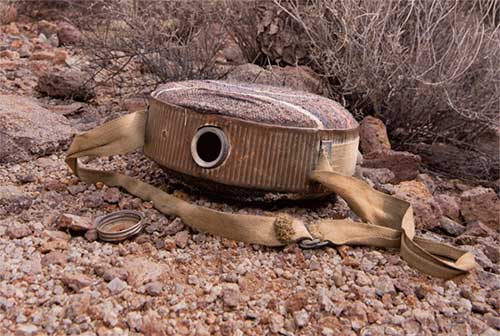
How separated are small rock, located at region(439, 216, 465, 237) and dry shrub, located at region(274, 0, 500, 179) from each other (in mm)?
987

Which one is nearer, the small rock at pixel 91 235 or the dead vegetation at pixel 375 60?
the small rock at pixel 91 235

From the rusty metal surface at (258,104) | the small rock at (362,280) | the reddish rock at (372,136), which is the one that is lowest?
the small rock at (362,280)

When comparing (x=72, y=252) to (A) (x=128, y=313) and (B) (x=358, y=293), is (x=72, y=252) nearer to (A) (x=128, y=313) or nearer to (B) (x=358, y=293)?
(A) (x=128, y=313)

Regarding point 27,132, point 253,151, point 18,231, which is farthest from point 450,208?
point 27,132

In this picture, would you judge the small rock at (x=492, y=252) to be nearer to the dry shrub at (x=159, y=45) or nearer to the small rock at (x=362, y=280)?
the small rock at (x=362, y=280)

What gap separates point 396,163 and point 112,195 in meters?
1.54

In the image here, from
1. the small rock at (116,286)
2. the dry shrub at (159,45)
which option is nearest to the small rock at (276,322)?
the small rock at (116,286)

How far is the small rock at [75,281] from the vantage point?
162cm

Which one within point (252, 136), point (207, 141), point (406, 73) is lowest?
point (207, 141)

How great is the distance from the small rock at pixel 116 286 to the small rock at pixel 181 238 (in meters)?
0.31

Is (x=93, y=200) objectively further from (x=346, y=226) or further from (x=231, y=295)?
(x=346, y=226)

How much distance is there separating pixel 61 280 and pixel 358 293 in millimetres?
904

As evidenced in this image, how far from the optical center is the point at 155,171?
2521mm

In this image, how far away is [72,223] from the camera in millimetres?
1923
